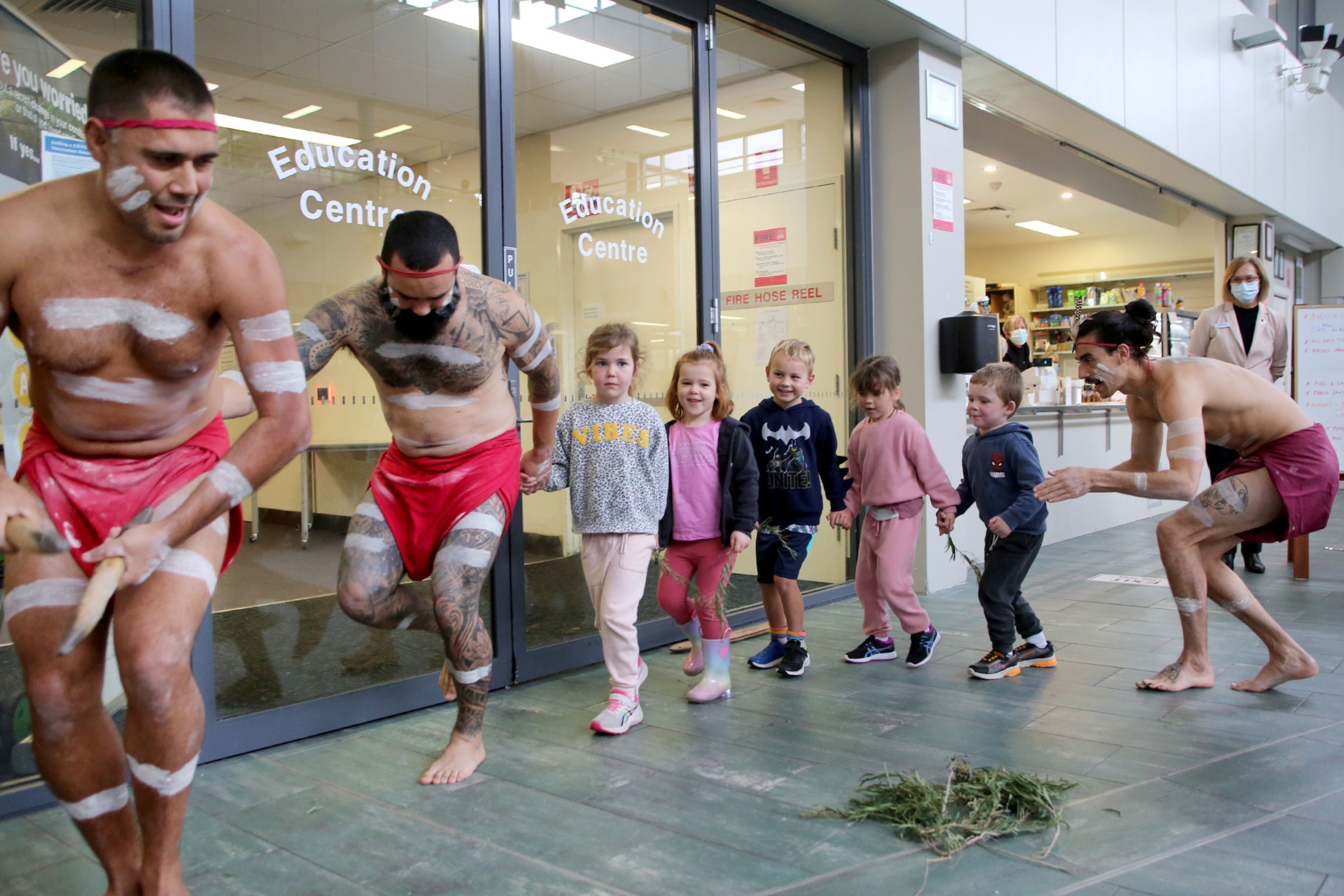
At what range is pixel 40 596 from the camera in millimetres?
1741

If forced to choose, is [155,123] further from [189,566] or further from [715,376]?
[715,376]

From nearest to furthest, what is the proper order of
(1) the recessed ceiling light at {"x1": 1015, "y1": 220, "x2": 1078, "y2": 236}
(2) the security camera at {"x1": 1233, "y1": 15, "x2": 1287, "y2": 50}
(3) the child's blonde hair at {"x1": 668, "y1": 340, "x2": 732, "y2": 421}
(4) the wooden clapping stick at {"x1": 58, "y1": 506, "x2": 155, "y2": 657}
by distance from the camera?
1. (4) the wooden clapping stick at {"x1": 58, "y1": 506, "x2": 155, "y2": 657}
2. (3) the child's blonde hair at {"x1": 668, "y1": 340, "x2": 732, "y2": 421}
3. (2) the security camera at {"x1": 1233, "y1": 15, "x2": 1287, "y2": 50}
4. (1) the recessed ceiling light at {"x1": 1015, "y1": 220, "x2": 1078, "y2": 236}

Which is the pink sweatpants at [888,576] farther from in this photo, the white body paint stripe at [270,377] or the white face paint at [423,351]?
the white body paint stripe at [270,377]

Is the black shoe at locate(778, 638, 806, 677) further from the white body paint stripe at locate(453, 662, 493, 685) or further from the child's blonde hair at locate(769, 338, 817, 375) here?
the white body paint stripe at locate(453, 662, 493, 685)

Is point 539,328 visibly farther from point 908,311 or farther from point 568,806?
point 908,311

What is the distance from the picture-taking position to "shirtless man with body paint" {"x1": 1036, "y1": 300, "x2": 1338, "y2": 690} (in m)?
3.38

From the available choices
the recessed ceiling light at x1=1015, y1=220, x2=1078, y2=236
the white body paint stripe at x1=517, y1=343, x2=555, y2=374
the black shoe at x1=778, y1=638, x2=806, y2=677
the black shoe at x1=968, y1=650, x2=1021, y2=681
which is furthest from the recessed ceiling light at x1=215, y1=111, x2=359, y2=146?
the recessed ceiling light at x1=1015, y1=220, x2=1078, y2=236

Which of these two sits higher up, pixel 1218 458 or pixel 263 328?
pixel 263 328

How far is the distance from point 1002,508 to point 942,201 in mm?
2415

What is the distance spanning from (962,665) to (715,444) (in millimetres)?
1363

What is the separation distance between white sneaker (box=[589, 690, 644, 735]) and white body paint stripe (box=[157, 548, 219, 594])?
5.03ft

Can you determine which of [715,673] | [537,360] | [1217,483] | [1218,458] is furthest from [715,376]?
[1218,458]

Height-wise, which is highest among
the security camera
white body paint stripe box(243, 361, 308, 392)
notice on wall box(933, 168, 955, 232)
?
the security camera

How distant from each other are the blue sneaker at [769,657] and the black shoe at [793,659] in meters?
0.11
